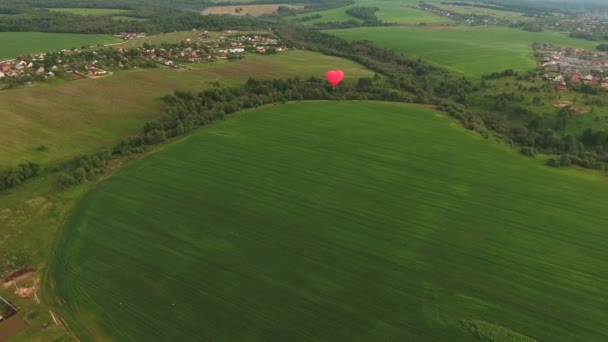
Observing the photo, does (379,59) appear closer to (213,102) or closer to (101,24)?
(213,102)

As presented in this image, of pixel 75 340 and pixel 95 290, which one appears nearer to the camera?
pixel 75 340

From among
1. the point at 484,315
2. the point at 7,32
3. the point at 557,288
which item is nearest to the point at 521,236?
the point at 557,288

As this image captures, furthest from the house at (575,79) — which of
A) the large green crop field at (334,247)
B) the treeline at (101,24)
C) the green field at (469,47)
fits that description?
the treeline at (101,24)

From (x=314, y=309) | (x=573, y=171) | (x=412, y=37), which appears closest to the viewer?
(x=314, y=309)

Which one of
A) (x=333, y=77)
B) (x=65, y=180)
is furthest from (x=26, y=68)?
(x=333, y=77)

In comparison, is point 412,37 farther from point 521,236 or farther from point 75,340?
point 75,340

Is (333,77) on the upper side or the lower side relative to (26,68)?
lower
